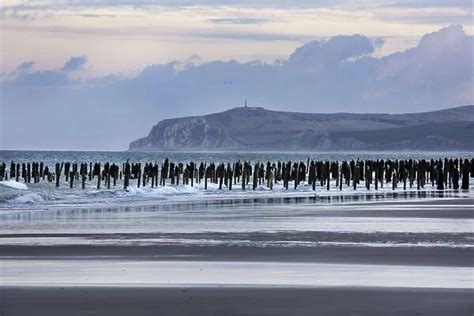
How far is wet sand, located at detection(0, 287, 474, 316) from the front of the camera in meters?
10.7

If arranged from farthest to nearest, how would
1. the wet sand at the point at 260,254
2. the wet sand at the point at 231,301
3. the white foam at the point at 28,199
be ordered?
the white foam at the point at 28,199, the wet sand at the point at 260,254, the wet sand at the point at 231,301

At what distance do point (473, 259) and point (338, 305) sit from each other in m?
5.13

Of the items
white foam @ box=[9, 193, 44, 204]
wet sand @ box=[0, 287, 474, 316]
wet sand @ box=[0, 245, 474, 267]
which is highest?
wet sand @ box=[0, 287, 474, 316]

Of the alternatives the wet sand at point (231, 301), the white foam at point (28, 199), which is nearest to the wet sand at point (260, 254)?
the wet sand at point (231, 301)

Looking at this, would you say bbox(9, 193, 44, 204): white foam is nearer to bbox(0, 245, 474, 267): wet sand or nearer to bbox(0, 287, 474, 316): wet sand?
bbox(0, 245, 474, 267): wet sand

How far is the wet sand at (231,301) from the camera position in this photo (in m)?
10.7

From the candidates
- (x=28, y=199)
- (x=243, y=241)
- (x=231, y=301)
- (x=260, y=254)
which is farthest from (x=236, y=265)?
(x=28, y=199)

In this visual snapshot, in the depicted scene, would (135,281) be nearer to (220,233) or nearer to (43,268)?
(43,268)

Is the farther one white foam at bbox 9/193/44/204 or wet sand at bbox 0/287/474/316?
white foam at bbox 9/193/44/204

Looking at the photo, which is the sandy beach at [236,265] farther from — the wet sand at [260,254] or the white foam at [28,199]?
the white foam at [28,199]

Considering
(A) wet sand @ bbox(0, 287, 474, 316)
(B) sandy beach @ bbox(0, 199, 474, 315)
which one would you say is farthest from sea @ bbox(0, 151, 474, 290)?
(A) wet sand @ bbox(0, 287, 474, 316)

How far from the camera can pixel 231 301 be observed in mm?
11414

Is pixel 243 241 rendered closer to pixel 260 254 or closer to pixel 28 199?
pixel 260 254

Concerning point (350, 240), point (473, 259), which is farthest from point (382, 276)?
point (350, 240)
